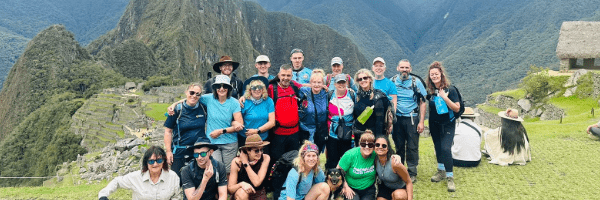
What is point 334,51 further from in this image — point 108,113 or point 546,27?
point 108,113

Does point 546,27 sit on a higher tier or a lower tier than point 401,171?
higher

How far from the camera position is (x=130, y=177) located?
4.88 metres

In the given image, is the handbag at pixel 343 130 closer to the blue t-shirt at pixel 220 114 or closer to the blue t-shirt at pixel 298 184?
the blue t-shirt at pixel 298 184

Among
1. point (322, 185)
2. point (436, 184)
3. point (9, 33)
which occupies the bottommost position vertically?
point (436, 184)

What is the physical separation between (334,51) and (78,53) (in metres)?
117

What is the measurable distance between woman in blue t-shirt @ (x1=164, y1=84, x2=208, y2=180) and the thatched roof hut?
28.4 m

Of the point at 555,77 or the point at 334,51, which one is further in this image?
the point at 334,51

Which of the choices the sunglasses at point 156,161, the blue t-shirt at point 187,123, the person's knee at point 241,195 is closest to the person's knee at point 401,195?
the person's knee at point 241,195

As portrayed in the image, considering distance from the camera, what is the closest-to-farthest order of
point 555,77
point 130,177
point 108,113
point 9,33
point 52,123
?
point 130,177 → point 555,77 → point 108,113 → point 52,123 → point 9,33

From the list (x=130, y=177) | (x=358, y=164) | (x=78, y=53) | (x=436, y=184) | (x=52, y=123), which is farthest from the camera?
(x=78, y=53)

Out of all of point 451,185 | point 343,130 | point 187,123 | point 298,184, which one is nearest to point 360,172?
point 343,130

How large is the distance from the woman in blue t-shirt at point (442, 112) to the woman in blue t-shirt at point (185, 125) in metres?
3.50

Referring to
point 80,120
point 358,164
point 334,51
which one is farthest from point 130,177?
point 334,51

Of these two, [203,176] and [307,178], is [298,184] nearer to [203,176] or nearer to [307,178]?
[307,178]
